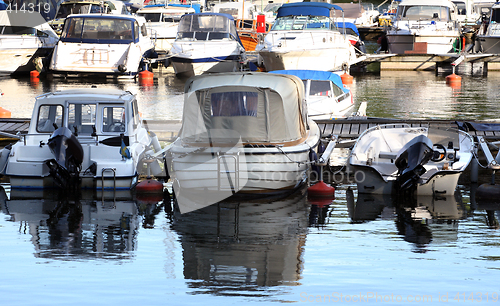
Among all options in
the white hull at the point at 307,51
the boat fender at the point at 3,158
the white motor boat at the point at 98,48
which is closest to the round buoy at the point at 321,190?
the boat fender at the point at 3,158

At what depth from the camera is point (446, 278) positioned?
8117 millimetres

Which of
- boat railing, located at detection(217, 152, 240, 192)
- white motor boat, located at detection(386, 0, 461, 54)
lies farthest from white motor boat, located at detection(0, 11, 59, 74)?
boat railing, located at detection(217, 152, 240, 192)

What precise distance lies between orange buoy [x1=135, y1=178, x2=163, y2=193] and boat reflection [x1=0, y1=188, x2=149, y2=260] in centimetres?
24

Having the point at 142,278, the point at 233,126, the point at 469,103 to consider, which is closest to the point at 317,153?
the point at 233,126

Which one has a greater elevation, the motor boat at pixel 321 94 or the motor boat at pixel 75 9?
the motor boat at pixel 75 9

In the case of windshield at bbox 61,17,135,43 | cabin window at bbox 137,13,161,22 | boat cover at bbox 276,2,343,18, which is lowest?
windshield at bbox 61,17,135,43

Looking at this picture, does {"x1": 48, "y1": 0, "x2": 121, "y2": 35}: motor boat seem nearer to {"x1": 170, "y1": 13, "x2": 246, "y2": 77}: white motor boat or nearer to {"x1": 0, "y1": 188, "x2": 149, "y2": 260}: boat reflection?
{"x1": 170, "y1": 13, "x2": 246, "y2": 77}: white motor boat

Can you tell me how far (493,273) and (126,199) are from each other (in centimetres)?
597

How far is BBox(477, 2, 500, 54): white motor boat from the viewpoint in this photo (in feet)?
102

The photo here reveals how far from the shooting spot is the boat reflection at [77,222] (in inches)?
356

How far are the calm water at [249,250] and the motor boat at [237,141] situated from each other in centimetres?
41

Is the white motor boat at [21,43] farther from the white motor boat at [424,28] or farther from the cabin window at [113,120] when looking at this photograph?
the cabin window at [113,120]

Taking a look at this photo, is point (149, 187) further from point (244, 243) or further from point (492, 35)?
point (492, 35)

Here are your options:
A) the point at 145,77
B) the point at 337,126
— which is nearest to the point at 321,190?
the point at 337,126
